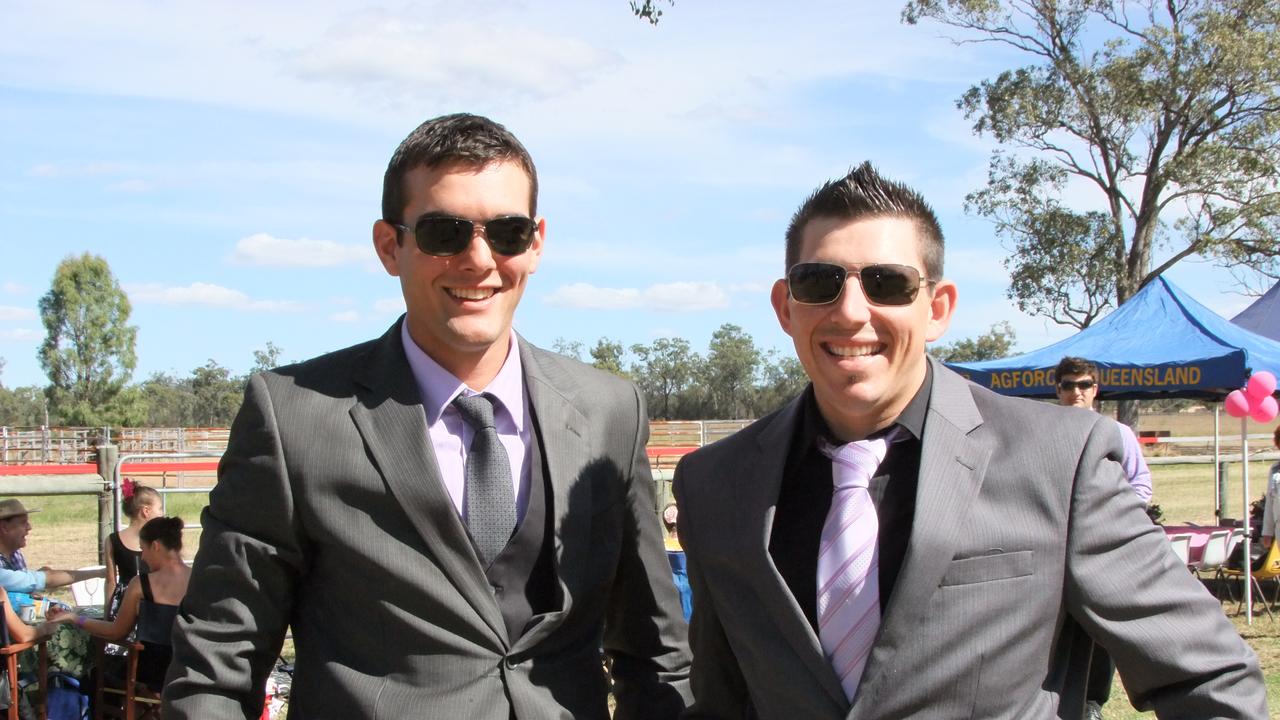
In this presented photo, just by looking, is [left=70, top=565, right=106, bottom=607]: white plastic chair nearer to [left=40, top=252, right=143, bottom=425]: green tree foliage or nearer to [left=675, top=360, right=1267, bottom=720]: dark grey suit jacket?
[left=675, top=360, right=1267, bottom=720]: dark grey suit jacket

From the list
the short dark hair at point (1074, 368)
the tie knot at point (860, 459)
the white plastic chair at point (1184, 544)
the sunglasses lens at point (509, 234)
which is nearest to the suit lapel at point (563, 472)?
the sunglasses lens at point (509, 234)

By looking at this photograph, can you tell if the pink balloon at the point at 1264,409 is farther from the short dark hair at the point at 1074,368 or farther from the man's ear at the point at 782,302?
the man's ear at the point at 782,302

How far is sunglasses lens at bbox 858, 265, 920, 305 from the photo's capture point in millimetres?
1835

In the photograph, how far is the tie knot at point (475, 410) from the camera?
2145 mm

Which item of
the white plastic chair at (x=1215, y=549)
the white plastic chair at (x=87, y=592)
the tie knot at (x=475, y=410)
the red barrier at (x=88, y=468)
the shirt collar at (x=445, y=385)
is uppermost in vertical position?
the shirt collar at (x=445, y=385)

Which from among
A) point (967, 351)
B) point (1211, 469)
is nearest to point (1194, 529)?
point (1211, 469)

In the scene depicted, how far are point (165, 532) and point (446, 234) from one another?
477cm

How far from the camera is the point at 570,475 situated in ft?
7.11

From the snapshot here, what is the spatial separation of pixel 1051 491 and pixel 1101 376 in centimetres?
961

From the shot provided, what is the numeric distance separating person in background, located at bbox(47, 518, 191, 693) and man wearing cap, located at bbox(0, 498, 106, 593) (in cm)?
103

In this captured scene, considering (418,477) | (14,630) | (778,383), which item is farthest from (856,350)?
(778,383)

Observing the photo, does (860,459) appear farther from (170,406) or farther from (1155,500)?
(170,406)

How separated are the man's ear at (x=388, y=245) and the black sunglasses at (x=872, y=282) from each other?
798 mm

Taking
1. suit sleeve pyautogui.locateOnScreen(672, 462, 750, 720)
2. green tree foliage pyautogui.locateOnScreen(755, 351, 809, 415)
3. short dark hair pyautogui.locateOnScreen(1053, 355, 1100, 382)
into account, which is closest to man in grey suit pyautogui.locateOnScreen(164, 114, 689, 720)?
suit sleeve pyautogui.locateOnScreen(672, 462, 750, 720)
